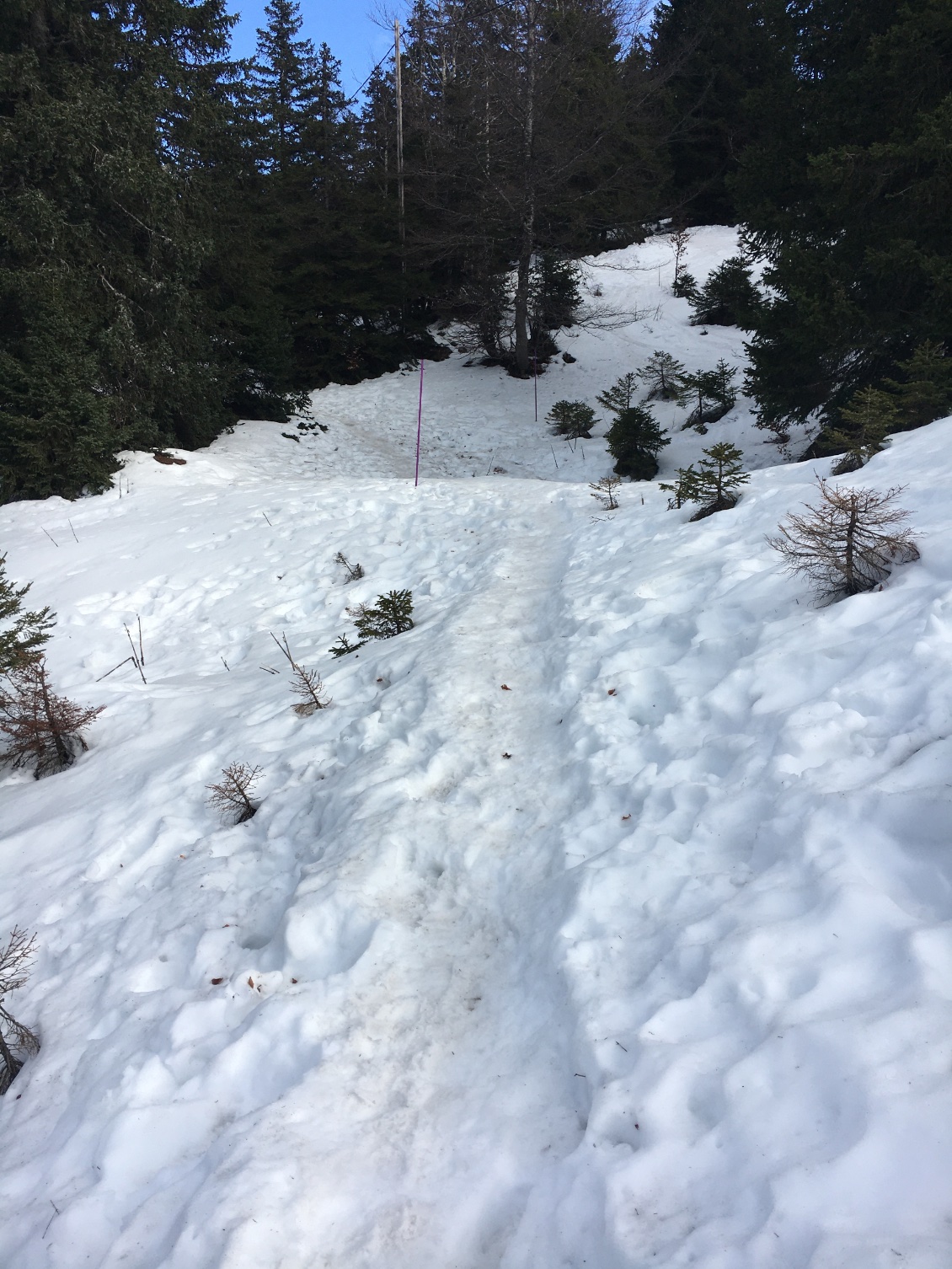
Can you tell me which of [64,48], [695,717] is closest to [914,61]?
[695,717]

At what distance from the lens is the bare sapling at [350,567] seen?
804 cm

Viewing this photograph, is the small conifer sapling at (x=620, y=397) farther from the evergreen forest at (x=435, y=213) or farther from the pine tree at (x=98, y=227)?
the pine tree at (x=98, y=227)

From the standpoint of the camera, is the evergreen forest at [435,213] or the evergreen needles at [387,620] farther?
the evergreen forest at [435,213]

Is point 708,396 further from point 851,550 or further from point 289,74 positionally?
point 289,74

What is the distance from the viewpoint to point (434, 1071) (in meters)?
2.35

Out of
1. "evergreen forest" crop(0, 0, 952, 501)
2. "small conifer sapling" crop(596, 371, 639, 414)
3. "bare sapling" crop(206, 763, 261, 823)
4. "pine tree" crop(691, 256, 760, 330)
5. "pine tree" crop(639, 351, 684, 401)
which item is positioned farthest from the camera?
"pine tree" crop(639, 351, 684, 401)

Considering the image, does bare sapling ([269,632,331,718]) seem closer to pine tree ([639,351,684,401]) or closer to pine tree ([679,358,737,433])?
pine tree ([679,358,737,433])

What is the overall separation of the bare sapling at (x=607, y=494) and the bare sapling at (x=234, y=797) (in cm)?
536

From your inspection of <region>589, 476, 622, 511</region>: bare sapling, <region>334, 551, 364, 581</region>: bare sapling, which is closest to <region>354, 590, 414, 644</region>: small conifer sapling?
<region>334, 551, 364, 581</region>: bare sapling

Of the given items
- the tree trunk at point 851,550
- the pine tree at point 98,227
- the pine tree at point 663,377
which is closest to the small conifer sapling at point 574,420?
the pine tree at point 663,377

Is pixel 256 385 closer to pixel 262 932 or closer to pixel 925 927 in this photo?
pixel 262 932

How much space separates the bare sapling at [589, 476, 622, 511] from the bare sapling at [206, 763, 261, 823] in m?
5.36

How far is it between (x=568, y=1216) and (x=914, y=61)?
39.2 ft

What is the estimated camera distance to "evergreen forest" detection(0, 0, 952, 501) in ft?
28.9
